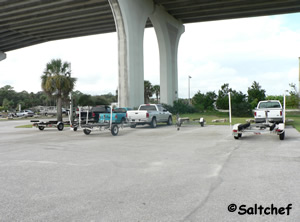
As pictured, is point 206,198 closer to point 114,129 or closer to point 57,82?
point 114,129

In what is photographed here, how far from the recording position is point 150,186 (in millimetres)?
5441

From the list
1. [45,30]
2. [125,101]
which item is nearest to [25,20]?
[45,30]

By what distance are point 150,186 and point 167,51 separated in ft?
122

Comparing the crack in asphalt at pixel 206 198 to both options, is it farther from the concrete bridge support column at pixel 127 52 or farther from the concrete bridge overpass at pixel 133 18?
the concrete bridge overpass at pixel 133 18

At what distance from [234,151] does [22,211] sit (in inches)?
283

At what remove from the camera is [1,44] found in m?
57.2

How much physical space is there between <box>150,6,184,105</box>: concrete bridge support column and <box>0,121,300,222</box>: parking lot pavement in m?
32.3

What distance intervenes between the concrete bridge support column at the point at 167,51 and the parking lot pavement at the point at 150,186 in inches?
1273

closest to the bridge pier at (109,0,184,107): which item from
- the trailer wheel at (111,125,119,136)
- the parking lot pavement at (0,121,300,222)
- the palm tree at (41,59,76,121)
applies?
the palm tree at (41,59,76,121)

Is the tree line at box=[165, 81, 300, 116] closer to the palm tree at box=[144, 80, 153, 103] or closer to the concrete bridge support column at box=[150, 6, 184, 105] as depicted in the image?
the concrete bridge support column at box=[150, 6, 184, 105]

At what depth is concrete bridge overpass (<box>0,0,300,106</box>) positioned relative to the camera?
100 feet

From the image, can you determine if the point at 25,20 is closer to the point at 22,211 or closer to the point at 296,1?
the point at 296,1

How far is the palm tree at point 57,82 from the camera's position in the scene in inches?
1168

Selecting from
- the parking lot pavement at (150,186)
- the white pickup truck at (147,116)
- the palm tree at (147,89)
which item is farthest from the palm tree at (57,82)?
the palm tree at (147,89)
